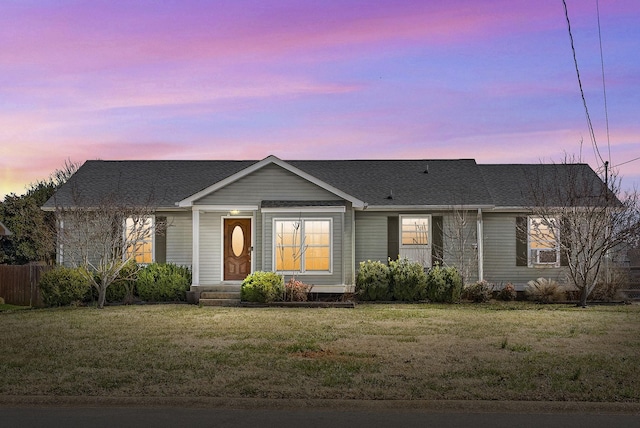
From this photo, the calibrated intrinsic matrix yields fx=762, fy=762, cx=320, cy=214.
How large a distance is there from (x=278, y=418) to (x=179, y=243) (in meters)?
18.6

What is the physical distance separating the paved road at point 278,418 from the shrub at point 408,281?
51.1 ft

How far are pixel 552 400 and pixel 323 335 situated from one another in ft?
23.4

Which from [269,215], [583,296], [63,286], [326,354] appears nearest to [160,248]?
[63,286]

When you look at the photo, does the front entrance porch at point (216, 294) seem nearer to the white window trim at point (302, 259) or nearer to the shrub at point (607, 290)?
the white window trim at point (302, 259)

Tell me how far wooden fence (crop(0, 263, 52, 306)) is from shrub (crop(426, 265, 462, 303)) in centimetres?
1326

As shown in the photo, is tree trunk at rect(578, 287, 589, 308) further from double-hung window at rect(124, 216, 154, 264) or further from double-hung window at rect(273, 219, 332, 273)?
double-hung window at rect(124, 216, 154, 264)

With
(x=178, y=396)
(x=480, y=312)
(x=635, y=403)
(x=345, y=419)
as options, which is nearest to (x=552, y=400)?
(x=635, y=403)

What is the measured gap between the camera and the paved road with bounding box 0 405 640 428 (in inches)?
337

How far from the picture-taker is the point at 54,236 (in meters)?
25.5

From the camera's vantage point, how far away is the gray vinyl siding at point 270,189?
82.9ft

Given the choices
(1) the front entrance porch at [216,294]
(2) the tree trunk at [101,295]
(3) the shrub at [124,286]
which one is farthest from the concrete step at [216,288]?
(2) the tree trunk at [101,295]

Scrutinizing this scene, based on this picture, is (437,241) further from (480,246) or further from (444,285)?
(444,285)

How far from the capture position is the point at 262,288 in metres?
22.9

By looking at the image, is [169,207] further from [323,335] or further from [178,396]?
[178,396]
